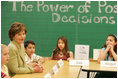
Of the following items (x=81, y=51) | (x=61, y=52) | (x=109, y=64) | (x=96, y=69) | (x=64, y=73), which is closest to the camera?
(x=64, y=73)

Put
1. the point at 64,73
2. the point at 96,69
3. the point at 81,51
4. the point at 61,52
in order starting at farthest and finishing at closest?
the point at 81,51, the point at 61,52, the point at 96,69, the point at 64,73

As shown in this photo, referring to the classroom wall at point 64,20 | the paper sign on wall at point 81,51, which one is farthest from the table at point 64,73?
the classroom wall at point 64,20

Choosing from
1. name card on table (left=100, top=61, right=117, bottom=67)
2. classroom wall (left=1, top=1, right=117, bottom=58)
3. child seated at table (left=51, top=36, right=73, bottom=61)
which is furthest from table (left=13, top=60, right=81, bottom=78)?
classroom wall (left=1, top=1, right=117, bottom=58)

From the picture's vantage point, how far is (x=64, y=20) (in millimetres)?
5555

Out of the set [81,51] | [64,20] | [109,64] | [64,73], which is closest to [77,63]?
[109,64]

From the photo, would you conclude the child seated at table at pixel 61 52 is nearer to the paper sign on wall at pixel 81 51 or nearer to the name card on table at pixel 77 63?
the paper sign on wall at pixel 81 51

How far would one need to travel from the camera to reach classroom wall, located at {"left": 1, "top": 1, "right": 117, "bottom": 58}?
5.49m

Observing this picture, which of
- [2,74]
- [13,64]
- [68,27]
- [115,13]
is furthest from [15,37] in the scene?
[115,13]

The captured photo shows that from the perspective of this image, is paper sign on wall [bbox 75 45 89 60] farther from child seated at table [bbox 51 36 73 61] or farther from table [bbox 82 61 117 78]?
table [bbox 82 61 117 78]

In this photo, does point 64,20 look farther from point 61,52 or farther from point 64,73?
point 64,73

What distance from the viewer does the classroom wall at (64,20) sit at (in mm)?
5488

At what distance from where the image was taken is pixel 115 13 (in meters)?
5.46

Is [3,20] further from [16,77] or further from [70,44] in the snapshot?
[16,77]

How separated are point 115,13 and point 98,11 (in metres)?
0.36
